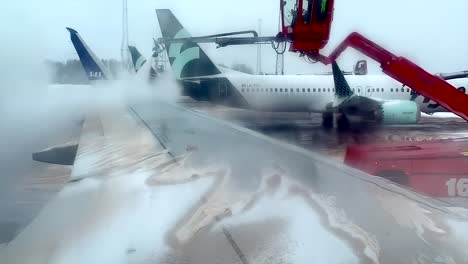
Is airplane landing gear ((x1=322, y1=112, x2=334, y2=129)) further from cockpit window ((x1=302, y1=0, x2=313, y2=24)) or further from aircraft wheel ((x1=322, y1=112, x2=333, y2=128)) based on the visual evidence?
cockpit window ((x1=302, y1=0, x2=313, y2=24))

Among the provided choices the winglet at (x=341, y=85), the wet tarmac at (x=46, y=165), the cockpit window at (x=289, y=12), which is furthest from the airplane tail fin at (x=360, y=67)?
the cockpit window at (x=289, y=12)

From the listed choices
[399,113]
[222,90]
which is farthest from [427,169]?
[222,90]

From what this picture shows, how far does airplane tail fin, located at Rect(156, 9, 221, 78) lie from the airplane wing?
16.0m

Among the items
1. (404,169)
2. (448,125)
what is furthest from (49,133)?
(448,125)

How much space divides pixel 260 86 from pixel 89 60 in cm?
761

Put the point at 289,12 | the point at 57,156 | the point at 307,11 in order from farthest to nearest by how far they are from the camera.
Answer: the point at 289,12
the point at 307,11
the point at 57,156

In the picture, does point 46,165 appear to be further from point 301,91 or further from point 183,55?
point 301,91

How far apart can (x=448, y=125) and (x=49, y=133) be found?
49.6ft

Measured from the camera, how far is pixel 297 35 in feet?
31.4

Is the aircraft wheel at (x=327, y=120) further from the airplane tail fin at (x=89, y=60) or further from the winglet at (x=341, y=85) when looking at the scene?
the airplane tail fin at (x=89, y=60)

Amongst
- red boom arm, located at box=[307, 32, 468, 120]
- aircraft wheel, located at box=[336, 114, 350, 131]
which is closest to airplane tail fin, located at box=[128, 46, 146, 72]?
aircraft wheel, located at box=[336, 114, 350, 131]

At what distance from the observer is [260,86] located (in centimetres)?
2028

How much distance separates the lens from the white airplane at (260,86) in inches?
784

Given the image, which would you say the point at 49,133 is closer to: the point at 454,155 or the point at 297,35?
the point at 297,35
